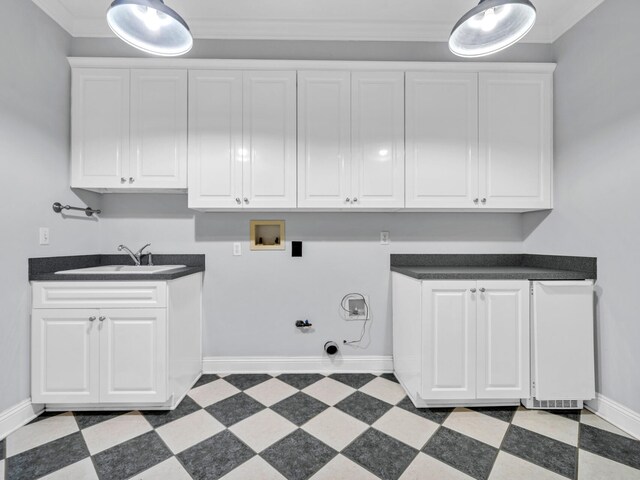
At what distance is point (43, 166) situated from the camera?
6.26ft

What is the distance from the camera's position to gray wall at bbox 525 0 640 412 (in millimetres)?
1677

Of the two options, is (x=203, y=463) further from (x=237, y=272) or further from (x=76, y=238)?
(x=76, y=238)

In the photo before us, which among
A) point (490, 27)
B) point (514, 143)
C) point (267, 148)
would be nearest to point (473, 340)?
point (514, 143)

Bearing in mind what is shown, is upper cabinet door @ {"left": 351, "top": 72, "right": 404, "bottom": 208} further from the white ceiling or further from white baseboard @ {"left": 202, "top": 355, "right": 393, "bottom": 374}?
white baseboard @ {"left": 202, "top": 355, "right": 393, "bottom": 374}

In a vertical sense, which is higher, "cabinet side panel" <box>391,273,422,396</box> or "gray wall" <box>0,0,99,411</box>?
"gray wall" <box>0,0,99,411</box>

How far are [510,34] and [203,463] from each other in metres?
2.54

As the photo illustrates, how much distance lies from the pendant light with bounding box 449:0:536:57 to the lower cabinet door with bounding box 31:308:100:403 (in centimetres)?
258

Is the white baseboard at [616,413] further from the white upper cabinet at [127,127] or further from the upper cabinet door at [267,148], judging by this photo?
the white upper cabinet at [127,127]

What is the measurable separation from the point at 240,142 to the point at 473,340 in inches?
82.2

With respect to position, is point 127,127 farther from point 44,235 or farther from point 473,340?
point 473,340

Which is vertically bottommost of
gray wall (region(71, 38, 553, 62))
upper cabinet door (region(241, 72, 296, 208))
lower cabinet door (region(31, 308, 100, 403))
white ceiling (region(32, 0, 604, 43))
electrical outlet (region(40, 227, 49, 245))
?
lower cabinet door (region(31, 308, 100, 403))

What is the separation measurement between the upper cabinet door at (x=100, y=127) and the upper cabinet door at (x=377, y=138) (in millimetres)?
1690

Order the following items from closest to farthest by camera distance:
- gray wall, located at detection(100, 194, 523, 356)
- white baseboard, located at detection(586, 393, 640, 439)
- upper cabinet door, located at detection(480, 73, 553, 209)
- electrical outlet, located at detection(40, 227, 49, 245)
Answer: white baseboard, located at detection(586, 393, 640, 439), electrical outlet, located at detection(40, 227, 49, 245), upper cabinet door, located at detection(480, 73, 553, 209), gray wall, located at detection(100, 194, 523, 356)

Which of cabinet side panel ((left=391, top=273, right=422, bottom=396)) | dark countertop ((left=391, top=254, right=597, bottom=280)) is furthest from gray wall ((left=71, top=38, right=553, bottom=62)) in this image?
cabinet side panel ((left=391, top=273, right=422, bottom=396))
